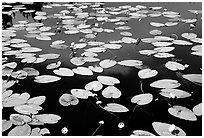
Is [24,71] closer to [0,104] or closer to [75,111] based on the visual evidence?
[0,104]

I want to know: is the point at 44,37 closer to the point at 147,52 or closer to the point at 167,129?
the point at 147,52

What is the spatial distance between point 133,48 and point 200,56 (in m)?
0.57

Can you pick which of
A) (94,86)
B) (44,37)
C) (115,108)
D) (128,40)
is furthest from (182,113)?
(44,37)

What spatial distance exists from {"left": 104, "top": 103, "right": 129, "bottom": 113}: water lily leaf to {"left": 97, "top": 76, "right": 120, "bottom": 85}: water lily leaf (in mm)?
241

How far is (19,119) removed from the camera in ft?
4.75

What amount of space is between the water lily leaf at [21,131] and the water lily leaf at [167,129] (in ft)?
2.21

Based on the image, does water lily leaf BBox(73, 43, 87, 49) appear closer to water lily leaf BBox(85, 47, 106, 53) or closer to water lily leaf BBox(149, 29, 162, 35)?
water lily leaf BBox(85, 47, 106, 53)

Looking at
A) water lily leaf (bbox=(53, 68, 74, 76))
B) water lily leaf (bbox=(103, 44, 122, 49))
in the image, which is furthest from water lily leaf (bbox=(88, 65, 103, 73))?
water lily leaf (bbox=(103, 44, 122, 49))

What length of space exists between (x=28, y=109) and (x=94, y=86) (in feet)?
1.50

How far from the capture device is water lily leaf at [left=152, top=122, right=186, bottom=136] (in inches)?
51.8

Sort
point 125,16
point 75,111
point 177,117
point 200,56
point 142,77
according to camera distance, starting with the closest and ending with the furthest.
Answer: point 177,117 → point 75,111 → point 142,77 → point 200,56 → point 125,16

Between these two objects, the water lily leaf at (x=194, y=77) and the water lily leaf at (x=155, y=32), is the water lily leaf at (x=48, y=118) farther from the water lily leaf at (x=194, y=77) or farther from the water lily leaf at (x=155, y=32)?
the water lily leaf at (x=155, y=32)

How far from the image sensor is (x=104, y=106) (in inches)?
61.5

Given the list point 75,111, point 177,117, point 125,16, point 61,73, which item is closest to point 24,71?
point 61,73
